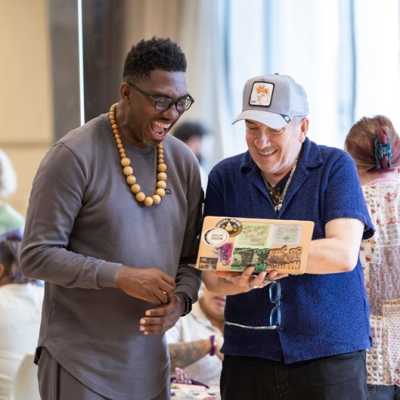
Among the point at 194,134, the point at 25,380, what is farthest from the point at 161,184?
the point at 194,134

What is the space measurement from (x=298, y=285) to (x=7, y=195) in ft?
7.73

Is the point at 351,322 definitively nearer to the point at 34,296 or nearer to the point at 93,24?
the point at 34,296

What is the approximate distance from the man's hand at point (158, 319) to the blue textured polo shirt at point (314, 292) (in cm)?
18

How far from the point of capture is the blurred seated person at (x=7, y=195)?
3232mm

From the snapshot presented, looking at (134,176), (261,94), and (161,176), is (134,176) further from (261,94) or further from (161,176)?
(261,94)

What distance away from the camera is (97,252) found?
4.81ft

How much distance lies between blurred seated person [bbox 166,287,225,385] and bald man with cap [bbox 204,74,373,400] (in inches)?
39.7

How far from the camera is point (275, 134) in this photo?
1.52 metres

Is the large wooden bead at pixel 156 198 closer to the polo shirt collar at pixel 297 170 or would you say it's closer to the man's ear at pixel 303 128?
the polo shirt collar at pixel 297 170

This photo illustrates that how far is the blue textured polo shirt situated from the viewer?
1497 mm

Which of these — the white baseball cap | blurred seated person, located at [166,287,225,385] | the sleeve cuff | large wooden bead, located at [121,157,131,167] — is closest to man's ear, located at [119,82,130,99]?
large wooden bead, located at [121,157,131,167]

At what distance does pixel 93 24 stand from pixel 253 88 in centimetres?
145

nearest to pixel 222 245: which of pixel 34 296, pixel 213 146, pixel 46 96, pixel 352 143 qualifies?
pixel 352 143

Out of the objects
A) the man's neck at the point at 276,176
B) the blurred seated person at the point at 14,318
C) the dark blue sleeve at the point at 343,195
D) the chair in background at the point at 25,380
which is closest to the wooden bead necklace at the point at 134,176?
the man's neck at the point at 276,176
